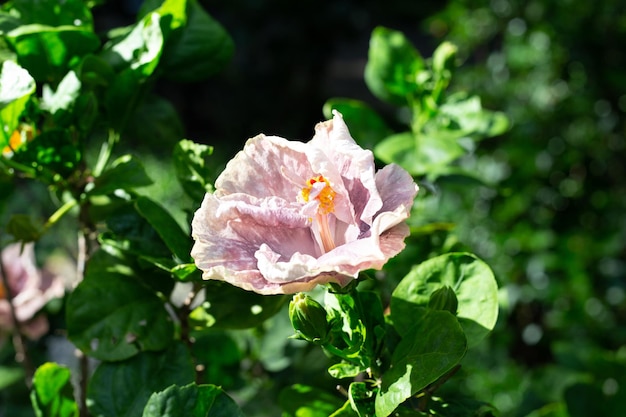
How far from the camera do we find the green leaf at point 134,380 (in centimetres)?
83

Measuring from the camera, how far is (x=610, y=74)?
2256mm

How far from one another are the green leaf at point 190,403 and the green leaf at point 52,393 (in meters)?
0.20

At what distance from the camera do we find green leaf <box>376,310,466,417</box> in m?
0.66

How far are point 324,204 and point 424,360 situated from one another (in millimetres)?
166

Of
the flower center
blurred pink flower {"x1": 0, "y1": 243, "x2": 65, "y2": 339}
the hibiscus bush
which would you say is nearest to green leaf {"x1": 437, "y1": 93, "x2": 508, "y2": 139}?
the hibiscus bush

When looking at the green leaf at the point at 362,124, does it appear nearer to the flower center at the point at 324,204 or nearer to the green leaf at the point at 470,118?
the green leaf at the point at 470,118

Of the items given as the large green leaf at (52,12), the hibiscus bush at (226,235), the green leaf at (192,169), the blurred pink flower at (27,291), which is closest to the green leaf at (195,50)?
the hibiscus bush at (226,235)

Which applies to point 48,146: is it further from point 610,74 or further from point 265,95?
point 265,95

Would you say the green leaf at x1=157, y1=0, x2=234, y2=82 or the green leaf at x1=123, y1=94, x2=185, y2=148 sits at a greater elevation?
the green leaf at x1=157, y1=0, x2=234, y2=82

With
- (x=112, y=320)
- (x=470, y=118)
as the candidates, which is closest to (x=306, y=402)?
(x=112, y=320)

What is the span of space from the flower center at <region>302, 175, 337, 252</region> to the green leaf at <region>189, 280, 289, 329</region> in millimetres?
141

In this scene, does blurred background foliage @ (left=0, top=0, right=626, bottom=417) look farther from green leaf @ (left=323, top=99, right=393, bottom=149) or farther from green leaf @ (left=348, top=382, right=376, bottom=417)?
green leaf @ (left=348, top=382, right=376, bottom=417)

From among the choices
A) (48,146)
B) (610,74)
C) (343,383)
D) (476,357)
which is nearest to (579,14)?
(610,74)

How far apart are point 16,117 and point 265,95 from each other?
4072 mm
